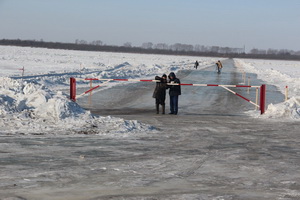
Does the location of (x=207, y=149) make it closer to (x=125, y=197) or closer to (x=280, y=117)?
(x=125, y=197)

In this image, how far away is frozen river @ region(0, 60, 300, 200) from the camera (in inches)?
309

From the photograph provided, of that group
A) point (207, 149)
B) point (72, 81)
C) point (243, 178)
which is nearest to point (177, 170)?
point (243, 178)

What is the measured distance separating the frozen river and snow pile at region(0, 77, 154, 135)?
29.7 inches

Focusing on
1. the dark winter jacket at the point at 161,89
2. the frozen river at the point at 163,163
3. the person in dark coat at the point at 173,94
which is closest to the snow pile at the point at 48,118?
the frozen river at the point at 163,163

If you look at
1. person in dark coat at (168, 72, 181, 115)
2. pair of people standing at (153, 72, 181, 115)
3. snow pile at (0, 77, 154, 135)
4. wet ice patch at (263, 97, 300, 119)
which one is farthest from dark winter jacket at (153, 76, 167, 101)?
snow pile at (0, 77, 154, 135)

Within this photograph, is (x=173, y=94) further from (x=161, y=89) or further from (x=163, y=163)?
(x=163, y=163)

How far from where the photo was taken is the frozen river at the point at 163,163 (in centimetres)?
785

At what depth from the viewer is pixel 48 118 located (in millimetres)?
14719

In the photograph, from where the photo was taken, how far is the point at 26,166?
928 centimetres

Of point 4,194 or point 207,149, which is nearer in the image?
point 4,194

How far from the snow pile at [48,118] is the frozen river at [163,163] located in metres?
0.76

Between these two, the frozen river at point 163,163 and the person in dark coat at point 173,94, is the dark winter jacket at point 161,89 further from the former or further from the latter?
the frozen river at point 163,163

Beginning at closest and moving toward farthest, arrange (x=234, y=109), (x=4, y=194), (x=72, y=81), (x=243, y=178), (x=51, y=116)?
(x=4, y=194) < (x=243, y=178) < (x=51, y=116) < (x=72, y=81) < (x=234, y=109)

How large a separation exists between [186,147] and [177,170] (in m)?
2.60
